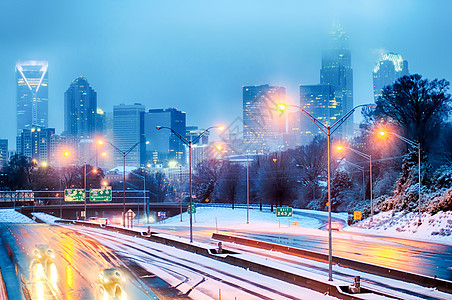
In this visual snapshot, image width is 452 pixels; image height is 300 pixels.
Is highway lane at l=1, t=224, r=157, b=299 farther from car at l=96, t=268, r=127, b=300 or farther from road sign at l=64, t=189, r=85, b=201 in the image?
road sign at l=64, t=189, r=85, b=201

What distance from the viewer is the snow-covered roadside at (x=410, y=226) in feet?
148

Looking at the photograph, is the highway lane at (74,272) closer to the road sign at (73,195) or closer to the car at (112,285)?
the car at (112,285)

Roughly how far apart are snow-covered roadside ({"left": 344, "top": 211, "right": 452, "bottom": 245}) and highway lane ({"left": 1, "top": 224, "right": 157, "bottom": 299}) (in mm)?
28329

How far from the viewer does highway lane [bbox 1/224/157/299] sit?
20938 mm

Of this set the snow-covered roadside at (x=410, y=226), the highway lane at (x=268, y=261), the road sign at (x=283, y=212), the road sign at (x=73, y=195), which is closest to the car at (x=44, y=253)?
the highway lane at (x=268, y=261)

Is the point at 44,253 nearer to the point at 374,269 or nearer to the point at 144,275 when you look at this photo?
the point at 144,275

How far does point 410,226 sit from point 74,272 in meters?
35.8

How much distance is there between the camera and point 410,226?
50.9 m

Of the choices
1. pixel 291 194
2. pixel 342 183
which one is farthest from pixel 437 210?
pixel 291 194

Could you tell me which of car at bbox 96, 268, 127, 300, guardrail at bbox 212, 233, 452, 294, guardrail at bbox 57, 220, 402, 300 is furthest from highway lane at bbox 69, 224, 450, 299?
car at bbox 96, 268, 127, 300

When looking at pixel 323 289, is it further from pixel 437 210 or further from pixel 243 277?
pixel 437 210

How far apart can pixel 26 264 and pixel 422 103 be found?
180 feet

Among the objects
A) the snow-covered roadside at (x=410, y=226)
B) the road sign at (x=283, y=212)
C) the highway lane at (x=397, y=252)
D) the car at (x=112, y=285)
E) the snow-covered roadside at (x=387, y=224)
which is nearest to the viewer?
the car at (x=112, y=285)

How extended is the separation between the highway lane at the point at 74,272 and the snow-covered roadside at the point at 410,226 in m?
28.3
